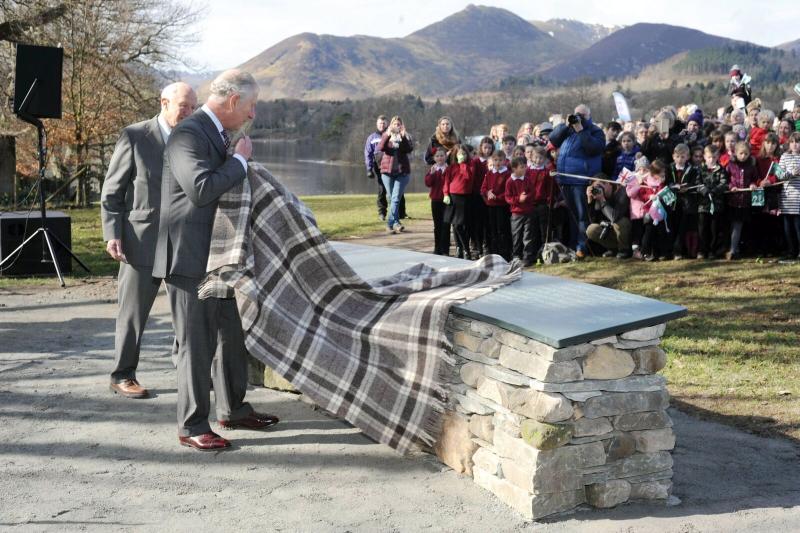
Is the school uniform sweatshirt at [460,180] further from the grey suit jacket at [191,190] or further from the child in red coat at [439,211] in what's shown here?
the grey suit jacket at [191,190]

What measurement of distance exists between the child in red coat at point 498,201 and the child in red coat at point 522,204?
0.19 m

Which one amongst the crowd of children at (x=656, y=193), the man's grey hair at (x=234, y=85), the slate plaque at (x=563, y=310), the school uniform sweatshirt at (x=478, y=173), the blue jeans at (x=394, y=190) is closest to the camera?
the slate plaque at (x=563, y=310)

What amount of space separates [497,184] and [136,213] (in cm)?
658

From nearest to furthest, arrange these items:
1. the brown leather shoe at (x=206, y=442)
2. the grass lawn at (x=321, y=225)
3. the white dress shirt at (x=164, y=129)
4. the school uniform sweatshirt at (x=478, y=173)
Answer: the brown leather shoe at (x=206, y=442), the white dress shirt at (x=164, y=129), the grass lawn at (x=321, y=225), the school uniform sweatshirt at (x=478, y=173)

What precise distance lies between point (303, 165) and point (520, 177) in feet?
222

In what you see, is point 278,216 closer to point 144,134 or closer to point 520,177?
point 144,134

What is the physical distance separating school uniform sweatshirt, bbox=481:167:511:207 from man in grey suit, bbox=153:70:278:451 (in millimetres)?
6995

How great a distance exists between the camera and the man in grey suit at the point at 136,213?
5848 millimetres

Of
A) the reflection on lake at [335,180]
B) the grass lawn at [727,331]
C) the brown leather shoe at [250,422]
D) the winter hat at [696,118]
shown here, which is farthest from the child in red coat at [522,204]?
the reflection on lake at [335,180]

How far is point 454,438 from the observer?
4.79 metres

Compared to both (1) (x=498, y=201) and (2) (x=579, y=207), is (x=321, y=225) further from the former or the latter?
(2) (x=579, y=207)

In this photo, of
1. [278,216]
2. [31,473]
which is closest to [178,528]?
[31,473]

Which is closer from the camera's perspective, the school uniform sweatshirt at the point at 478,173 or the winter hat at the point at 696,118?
the school uniform sweatshirt at the point at 478,173

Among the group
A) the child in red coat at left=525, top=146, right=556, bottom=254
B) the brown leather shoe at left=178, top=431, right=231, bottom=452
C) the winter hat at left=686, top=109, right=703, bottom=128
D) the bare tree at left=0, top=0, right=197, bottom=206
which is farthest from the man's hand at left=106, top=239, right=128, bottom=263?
the bare tree at left=0, top=0, right=197, bottom=206
